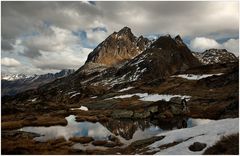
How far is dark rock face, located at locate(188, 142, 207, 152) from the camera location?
94.9 feet

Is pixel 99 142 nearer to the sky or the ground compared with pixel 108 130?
nearer to the ground

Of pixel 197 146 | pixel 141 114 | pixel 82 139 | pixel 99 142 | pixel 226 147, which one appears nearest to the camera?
pixel 226 147

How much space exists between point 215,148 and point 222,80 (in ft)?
309

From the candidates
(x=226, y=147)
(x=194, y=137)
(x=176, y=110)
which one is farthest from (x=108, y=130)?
(x=226, y=147)

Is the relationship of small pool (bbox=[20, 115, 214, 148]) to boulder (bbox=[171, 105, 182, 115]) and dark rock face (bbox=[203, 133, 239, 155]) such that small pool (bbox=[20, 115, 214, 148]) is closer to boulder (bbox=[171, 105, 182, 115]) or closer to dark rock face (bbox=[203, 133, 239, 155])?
boulder (bbox=[171, 105, 182, 115])

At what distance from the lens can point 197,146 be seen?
95.8 ft

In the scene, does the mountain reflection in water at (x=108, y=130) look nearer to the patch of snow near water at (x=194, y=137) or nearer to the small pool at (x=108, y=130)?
the small pool at (x=108, y=130)

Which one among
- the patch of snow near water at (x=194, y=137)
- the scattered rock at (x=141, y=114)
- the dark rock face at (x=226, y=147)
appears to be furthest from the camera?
the scattered rock at (x=141, y=114)

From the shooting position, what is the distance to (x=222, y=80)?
4584 inches

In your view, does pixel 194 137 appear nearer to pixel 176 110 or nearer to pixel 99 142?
pixel 99 142

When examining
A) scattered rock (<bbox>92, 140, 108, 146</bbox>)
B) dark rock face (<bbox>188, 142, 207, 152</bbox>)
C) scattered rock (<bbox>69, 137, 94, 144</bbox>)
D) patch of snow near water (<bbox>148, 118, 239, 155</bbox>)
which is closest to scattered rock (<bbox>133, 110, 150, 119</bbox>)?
scattered rock (<bbox>69, 137, 94, 144</bbox>)

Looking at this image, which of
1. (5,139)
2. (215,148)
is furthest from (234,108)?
(5,139)

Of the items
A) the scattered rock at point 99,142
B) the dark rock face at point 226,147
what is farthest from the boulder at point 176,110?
the dark rock face at point 226,147

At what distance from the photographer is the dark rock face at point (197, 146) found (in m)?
28.9
